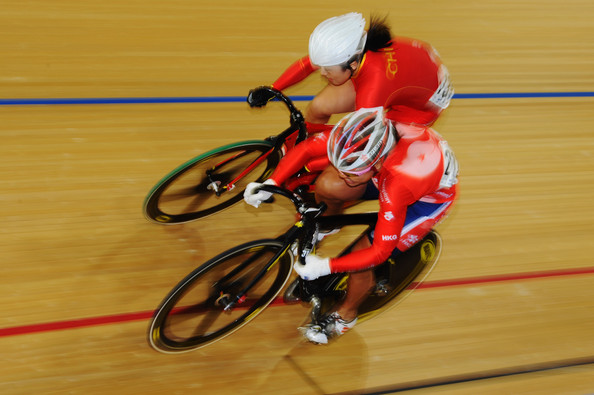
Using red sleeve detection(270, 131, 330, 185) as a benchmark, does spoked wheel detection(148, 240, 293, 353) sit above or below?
below

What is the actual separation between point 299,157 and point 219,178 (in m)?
0.60

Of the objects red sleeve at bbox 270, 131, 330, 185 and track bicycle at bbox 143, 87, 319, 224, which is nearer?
red sleeve at bbox 270, 131, 330, 185

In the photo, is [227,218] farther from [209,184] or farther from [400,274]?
[400,274]

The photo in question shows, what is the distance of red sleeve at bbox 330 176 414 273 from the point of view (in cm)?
183

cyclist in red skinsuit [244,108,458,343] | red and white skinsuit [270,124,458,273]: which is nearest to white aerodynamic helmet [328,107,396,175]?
cyclist in red skinsuit [244,108,458,343]

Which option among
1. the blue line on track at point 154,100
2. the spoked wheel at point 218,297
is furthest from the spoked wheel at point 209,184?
the blue line on track at point 154,100

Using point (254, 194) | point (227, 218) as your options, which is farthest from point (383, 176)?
point (227, 218)

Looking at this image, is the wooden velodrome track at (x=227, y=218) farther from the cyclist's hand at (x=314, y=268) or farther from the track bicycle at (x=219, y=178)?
the cyclist's hand at (x=314, y=268)

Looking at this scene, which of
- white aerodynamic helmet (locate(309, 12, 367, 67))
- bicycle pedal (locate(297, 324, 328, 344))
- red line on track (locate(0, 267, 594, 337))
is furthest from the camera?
bicycle pedal (locate(297, 324, 328, 344))

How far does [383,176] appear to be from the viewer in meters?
1.91

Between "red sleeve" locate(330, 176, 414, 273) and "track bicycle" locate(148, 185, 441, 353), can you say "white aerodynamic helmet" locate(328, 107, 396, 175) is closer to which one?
"red sleeve" locate(330, 176, 414, 273)

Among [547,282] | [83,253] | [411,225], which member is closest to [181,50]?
[83,253]

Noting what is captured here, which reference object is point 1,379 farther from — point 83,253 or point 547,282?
point 547,282

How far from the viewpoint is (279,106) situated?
350cm
